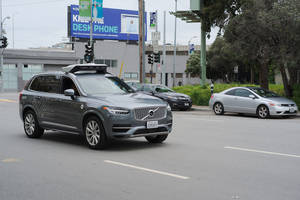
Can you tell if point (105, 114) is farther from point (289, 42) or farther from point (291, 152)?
point (289, 42)

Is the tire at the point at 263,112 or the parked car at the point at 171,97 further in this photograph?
the parked car at the point at 171,97

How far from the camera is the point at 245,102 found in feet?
64.0

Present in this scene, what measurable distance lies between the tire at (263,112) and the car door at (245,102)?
24 cm

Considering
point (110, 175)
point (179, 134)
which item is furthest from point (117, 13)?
point (110, 175)

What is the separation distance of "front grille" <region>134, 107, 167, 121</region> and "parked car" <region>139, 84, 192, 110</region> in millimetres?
13478

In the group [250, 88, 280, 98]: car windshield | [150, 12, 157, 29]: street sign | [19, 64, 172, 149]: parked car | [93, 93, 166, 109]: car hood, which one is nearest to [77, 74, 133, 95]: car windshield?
[19, 64, 172, 149]: parked car

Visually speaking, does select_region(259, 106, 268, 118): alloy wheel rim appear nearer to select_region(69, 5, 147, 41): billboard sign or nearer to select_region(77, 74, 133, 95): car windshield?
select_region(77, 74, 133, 95): car windshield

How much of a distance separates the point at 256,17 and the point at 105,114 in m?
14.3

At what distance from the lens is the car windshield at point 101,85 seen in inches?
406

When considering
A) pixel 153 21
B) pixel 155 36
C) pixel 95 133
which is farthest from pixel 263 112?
pixel 153 21

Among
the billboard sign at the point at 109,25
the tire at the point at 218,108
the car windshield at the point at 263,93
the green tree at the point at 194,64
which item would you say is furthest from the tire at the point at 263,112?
the billboard sign at the point at 109,25

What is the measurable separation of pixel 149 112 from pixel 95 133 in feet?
4.22

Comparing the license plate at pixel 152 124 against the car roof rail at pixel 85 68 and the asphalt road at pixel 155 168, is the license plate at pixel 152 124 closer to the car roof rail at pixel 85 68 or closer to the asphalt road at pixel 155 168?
the asphalt road at pixel 155 168

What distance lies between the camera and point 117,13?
3024 inches
